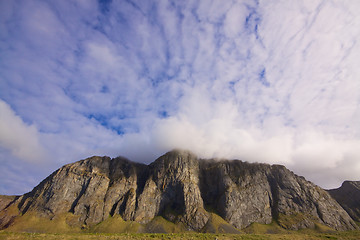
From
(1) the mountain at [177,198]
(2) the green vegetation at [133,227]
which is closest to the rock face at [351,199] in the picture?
(1) the mountain at [177,198]

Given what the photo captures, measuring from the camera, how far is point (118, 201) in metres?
159

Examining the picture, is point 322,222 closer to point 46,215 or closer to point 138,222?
point 138,222

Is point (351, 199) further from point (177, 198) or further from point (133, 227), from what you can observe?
point (133, 227)

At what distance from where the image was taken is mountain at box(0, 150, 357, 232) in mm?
143125

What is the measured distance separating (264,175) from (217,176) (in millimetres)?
46664

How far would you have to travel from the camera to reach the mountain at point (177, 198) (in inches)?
5635

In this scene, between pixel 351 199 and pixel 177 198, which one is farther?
pixel 351 199

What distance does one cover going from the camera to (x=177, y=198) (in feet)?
531

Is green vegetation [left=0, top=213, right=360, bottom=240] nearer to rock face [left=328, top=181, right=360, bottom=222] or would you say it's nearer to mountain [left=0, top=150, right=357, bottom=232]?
mountain [left=0, top=150, right=357, bottom=232]

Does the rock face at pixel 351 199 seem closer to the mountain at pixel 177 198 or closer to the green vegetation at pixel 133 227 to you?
the mountain at pixel 177 198

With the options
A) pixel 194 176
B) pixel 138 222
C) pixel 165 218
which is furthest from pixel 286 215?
pixel 138 222

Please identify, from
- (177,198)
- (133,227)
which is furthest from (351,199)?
(133,227)

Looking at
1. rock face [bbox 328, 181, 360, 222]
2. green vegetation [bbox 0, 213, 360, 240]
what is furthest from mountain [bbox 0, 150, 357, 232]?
Result: rock face [bbox 328, 181, 360, 222]

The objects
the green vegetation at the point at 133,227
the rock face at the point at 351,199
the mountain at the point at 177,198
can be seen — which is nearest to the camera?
the green vegetation at the point at 133,227
